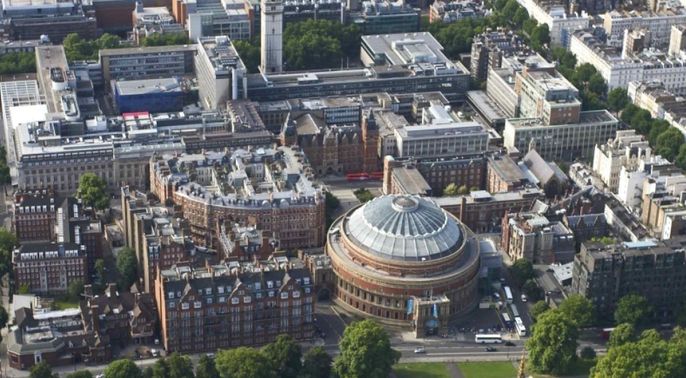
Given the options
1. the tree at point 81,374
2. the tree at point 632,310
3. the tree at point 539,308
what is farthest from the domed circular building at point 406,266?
the tree at point 81,374

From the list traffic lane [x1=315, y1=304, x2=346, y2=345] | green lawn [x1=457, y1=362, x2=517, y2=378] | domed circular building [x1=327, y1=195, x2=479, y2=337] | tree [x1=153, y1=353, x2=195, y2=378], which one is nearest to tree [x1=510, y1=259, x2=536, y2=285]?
domed circular building [x1=327, y1=195, x2=479, y2=337]

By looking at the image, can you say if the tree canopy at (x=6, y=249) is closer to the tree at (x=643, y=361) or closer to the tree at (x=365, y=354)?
the tree at (x=365, y=354)


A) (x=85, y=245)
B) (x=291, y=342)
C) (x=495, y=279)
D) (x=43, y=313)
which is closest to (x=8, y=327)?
(x=43, y=313)

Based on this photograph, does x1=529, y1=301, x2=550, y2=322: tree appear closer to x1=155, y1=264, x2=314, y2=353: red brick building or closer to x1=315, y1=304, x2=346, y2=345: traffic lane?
x1=315, y1=304, x2=346, y2=345: traffic lane

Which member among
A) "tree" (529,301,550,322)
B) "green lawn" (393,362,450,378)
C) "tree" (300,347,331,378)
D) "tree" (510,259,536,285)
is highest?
"tree" (510,259,536,285)

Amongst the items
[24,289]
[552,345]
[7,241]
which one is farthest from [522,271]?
[7,241]

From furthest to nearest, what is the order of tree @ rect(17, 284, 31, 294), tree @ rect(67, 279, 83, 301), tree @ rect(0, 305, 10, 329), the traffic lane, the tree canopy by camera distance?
1. the tree canopy
2. tree @ rect(67, 279, 83, 301)
3. tree @ rect(17, 284, 31, 294)
4. the traffic lane
5. tree @ rect(0, 305, 10, 329)

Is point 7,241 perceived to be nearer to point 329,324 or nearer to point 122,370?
point 122,370
